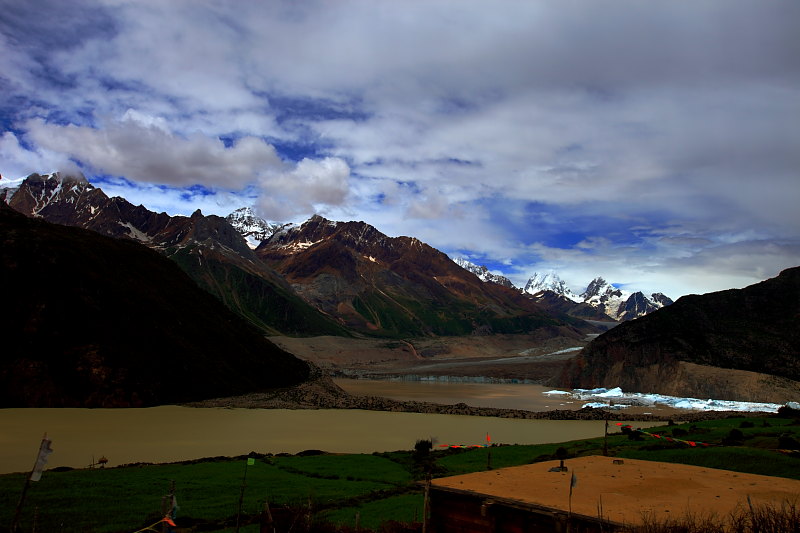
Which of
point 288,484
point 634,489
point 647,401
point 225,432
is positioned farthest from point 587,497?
point 647,401

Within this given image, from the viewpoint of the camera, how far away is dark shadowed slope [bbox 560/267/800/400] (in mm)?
85562

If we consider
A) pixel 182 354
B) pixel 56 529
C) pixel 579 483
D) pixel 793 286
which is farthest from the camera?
pixel 793 286

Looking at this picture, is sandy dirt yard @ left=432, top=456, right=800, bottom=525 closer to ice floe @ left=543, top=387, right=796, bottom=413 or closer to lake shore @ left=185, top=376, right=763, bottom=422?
lake shore @ left=185, top=376, right=763, bottom=422

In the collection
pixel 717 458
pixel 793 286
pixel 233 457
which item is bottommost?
pixel 233 457

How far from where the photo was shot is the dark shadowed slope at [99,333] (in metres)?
57.5

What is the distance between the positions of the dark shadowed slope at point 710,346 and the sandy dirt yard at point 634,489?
74.5 m

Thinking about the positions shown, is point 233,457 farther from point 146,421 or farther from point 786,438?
point 786,438

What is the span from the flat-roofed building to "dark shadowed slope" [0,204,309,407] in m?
53.1

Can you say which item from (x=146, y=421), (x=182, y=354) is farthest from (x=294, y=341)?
(x=146, y=421)

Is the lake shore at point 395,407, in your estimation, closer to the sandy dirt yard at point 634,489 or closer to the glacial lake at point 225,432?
the glacial lake at point 225,432

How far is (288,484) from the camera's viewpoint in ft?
95.2

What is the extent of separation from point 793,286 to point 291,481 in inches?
3935

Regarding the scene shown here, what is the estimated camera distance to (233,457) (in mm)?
39594

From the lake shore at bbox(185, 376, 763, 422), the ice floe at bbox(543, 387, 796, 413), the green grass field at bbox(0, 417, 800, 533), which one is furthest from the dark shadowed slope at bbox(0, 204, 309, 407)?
the ice floe at bbox(543, 387, 796, 413)
